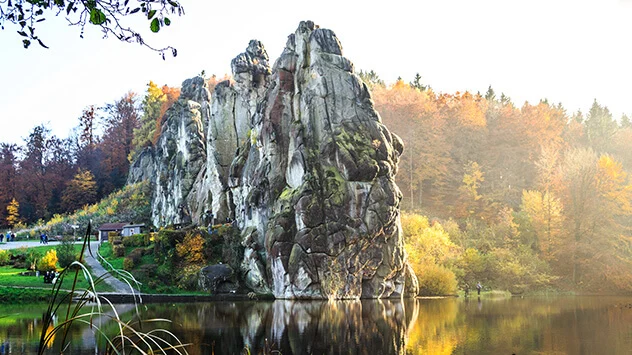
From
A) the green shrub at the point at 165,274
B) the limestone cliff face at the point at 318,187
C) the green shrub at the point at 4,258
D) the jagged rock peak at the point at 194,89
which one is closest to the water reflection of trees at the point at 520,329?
the limestone cliff face at the point at 318,187

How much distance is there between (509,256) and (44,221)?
6427cm

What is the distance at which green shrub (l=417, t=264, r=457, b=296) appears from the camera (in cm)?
5666

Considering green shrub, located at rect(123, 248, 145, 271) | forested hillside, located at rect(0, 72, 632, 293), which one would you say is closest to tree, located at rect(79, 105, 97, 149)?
forested hillside, located at rect(0, 72, 632, 293)

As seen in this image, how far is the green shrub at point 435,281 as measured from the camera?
56.7 m

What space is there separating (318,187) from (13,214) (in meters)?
58.5

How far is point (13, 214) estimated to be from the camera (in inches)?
3526

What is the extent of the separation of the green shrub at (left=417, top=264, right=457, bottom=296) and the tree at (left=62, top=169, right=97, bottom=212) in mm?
57900

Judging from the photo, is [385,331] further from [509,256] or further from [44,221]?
[44,221]

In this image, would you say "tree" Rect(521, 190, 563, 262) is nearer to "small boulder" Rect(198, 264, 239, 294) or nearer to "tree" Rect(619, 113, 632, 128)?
"small boulder" Rect(198, 264, 239, 294)

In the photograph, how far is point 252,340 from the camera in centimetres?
2569

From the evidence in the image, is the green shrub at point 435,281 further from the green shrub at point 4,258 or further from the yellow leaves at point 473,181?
the green shrub at point 4,258

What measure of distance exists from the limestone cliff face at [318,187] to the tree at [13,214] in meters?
39.6

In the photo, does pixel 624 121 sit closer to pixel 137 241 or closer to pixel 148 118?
pixel 148 118

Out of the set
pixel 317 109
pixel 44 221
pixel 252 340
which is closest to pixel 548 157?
pixel 317 109
